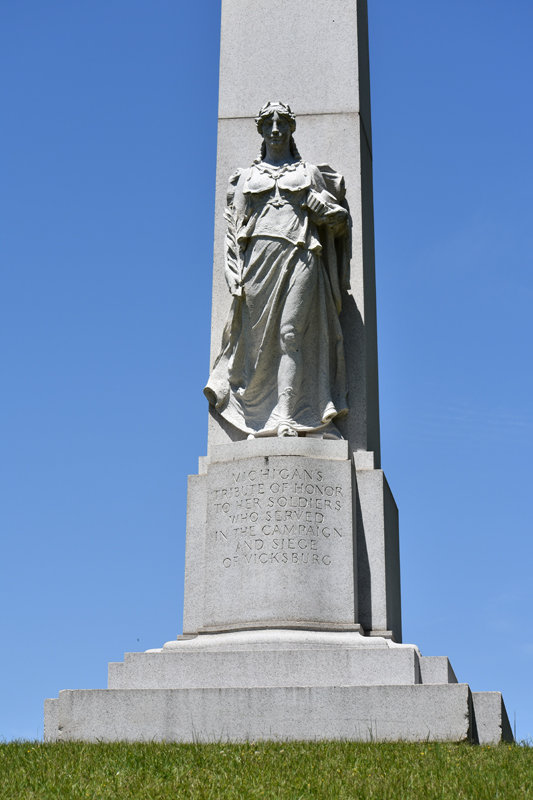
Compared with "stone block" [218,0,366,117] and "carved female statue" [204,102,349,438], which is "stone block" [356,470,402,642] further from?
"stone block" [218,0,366,117]

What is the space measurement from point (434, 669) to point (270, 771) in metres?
3.56

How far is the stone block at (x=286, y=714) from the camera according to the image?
30.5 ft

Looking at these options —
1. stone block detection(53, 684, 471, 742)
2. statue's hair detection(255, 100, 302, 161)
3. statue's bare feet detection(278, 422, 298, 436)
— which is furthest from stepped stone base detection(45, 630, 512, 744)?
statue's hair detection(255, 100, 302, 161)

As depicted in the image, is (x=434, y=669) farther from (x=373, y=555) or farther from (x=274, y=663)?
(x=274, y=663)

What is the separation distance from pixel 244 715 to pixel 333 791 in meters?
2.41

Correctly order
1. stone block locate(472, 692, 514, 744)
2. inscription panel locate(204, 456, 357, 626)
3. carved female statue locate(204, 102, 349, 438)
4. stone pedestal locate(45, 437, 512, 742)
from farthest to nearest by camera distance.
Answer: carved female statue locate(204, 102, 349, 438) → inscription panel locate(204, 456, 357, 626) → stone block locate(472, 692, 514, 744) → stone pedestal locate(45, 437, 512, 742)

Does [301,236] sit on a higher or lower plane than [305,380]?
higher

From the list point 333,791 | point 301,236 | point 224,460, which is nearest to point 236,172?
point 301,236

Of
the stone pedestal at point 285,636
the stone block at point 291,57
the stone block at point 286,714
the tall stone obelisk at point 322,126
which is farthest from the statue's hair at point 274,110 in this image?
the stone block at point 286,714

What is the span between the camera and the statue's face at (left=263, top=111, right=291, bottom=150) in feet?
40.6

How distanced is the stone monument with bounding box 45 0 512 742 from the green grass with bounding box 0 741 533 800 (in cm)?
62

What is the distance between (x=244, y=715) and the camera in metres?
9.56

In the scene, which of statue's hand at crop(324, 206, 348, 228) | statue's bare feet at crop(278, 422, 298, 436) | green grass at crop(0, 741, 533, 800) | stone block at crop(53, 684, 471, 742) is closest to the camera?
green grass at crop(0, 741, 533, 800)

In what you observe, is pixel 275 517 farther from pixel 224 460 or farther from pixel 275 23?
pixel 275 23
